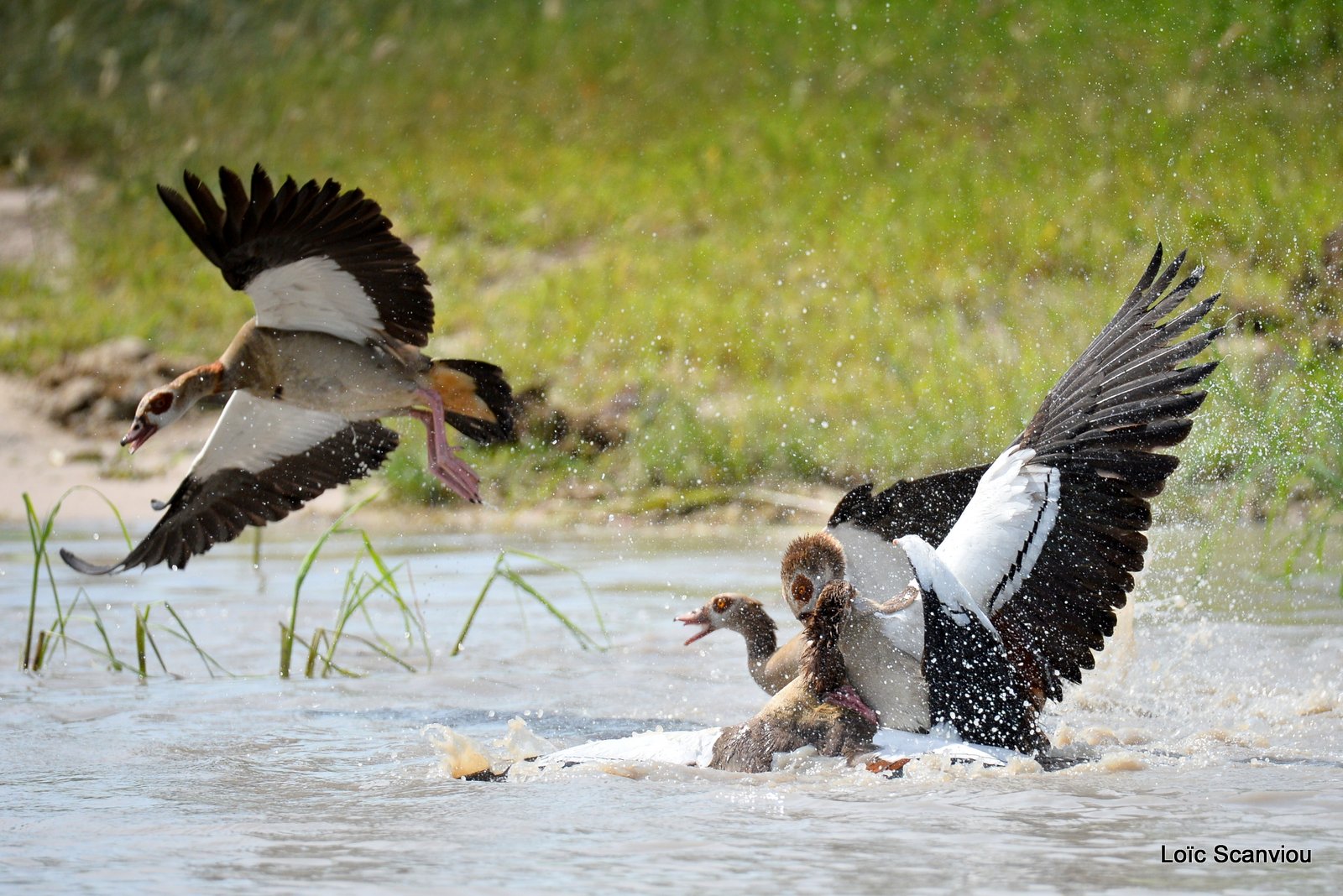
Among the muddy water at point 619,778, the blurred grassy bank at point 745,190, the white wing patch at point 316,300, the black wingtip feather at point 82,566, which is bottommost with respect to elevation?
the muddy water at point 619,778

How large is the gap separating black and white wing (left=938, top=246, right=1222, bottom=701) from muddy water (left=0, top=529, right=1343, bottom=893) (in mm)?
328

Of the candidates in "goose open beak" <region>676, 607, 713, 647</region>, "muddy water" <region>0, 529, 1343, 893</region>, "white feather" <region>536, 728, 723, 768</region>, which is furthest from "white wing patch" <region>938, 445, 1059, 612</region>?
"goose open beak" <region>676, 607, 713, 647</region>

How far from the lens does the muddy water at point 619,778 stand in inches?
122

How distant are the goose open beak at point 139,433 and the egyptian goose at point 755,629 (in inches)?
66.8

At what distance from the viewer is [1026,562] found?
3.84 metres

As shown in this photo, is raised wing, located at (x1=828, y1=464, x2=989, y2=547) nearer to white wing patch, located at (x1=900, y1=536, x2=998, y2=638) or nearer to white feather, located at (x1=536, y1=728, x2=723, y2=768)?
white wing patch, located at (x1=900, y1=536, x2=998, y2=638)

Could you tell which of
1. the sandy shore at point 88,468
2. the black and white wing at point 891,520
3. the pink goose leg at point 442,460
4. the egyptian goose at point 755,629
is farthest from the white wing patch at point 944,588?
the sandy shore at point 88,468

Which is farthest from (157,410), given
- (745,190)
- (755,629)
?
(745,190)

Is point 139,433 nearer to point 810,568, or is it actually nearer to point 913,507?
point 810,568

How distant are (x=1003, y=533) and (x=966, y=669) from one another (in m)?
0.31

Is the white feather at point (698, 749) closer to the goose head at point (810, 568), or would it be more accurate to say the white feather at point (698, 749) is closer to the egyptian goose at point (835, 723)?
the egyptian goose at point (835, 723)

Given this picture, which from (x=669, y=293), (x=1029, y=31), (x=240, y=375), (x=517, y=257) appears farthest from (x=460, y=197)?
(x=240, y=375)

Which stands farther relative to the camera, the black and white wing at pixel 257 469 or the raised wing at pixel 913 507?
the black and white wing at pixel 257 469

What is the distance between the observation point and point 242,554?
27.3ft
